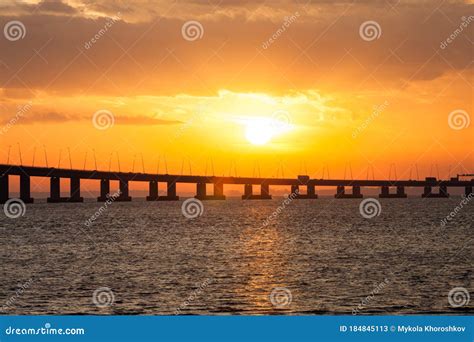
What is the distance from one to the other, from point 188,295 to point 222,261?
60.5 ft

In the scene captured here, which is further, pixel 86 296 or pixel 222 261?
pixel 222 261

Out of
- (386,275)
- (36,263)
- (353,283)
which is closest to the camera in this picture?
(353,283)

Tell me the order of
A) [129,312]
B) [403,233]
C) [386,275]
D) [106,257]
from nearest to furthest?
[129,312] → [386,275] → [106,257] → [403,233]

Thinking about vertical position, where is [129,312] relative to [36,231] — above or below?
below

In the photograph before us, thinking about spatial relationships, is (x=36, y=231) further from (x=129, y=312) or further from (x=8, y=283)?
(x=129, y=312)

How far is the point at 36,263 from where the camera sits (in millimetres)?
60344

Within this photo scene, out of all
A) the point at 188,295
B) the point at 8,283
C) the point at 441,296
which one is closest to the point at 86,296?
the point at 188,295

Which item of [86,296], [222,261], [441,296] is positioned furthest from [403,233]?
[86,296]

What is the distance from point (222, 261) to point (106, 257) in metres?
10.2

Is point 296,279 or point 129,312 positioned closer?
point 129,312

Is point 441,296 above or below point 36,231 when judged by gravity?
below

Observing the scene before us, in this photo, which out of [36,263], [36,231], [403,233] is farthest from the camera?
[36,231]

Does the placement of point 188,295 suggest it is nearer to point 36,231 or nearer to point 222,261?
point 222,261

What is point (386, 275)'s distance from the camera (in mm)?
50844
